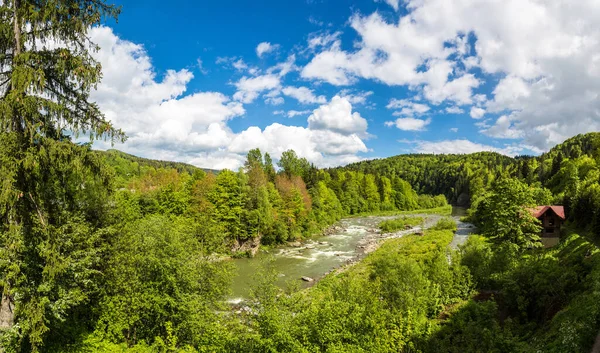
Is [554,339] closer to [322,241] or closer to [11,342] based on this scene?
[11,342]

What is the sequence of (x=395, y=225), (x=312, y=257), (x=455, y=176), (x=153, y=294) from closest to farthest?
(x=153, y=294) → (x=312, y=257) → (x=395, y=225) → (x=455, y=176)

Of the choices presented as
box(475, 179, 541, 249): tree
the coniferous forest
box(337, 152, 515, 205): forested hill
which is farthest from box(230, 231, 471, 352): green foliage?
box(337, 152, 515, 205): forested hill

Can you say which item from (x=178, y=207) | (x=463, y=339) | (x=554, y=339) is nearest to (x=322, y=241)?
(x=178, y=207)

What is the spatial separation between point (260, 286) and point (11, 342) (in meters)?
7.28

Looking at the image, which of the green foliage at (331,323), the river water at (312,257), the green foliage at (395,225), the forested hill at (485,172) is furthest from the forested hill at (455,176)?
the green foliage at (331,323)

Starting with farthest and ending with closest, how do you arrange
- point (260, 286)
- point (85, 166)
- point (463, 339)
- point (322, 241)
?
point (322, 241) → point (463, 339) → point (260, 286) → point (85, 166)

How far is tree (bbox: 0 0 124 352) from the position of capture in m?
8.33

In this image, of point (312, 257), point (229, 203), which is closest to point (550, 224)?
point (312, 257)

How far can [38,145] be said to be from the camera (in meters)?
8.80

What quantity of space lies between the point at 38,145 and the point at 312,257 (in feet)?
124

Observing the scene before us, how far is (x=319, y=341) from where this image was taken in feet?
37.5

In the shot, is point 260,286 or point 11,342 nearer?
point 11,342

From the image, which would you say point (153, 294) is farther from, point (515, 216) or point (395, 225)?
point (395, 225)

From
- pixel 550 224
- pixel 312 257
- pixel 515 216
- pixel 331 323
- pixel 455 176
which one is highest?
pixel 455 176
